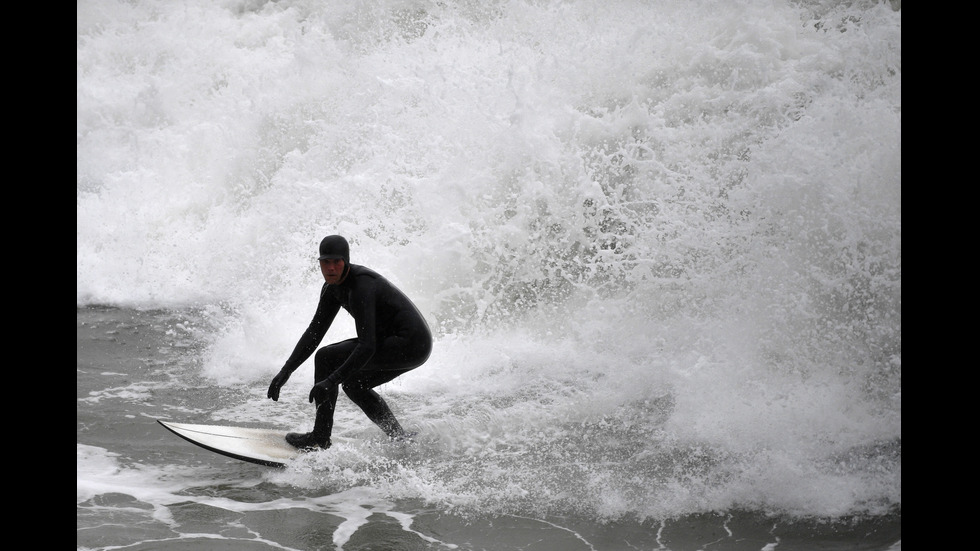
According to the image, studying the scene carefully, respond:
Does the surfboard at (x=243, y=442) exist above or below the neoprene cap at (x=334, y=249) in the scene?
below

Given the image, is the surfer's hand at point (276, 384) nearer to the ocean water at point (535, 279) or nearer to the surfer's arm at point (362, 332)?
the surfer's arm at point (362, 332)

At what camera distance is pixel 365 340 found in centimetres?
516

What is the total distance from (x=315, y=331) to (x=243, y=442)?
0.82 m

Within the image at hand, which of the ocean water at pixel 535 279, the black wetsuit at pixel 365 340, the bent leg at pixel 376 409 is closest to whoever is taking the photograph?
the ocean water at pixel 535 279

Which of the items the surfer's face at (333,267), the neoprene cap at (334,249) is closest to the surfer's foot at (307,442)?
the surfer's face at (333,267)

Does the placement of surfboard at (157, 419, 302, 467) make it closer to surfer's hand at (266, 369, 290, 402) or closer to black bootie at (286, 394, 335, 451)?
black bootie at (286, 394, 335, 451)

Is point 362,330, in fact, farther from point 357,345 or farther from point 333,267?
point 333,267

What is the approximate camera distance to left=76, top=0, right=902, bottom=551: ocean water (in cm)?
484

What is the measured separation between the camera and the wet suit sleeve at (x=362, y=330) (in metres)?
5.12

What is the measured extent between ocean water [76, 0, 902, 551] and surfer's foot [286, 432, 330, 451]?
10cm

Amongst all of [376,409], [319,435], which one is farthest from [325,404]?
[376,409]

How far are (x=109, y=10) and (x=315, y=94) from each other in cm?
837

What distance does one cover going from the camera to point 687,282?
7508 millimetres

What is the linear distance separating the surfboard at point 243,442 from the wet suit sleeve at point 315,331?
515 mm
